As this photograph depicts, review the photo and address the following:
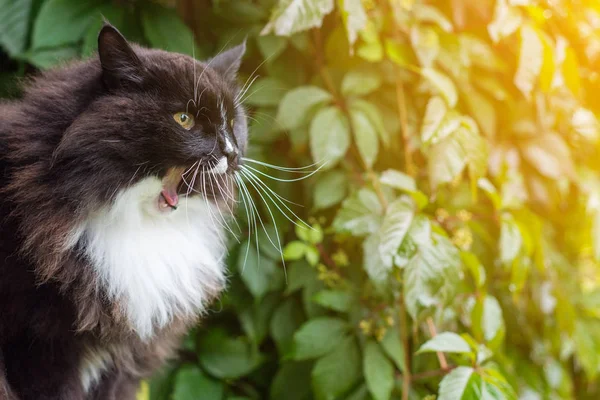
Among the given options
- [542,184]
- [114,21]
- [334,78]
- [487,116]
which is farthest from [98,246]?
[542,184]

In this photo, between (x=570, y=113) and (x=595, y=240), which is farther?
(x=570, y=113)

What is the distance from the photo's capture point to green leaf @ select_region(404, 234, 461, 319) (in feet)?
4.45

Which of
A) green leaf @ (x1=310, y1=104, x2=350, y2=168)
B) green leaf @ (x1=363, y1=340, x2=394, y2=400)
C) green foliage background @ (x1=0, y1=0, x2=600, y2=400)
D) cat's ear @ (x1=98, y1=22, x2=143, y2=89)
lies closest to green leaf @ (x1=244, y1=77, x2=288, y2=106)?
green foliage background @ (x1=0, y1=0, x2=600, y2=400)

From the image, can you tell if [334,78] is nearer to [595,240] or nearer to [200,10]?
[200,10]

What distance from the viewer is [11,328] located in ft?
3.78

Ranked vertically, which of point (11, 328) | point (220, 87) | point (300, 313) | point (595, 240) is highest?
point (220, 87)

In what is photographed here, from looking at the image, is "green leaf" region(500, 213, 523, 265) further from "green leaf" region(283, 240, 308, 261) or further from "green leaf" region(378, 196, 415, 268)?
"green leaf" region(283, 240, 308, 261)

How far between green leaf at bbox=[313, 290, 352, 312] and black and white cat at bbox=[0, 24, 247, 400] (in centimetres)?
44

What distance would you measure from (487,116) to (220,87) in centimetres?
94

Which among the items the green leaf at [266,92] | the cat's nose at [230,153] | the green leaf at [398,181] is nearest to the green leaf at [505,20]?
the green leaf at [398,181]

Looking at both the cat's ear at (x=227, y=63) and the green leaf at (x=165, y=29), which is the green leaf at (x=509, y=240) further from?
the green leaf at (x=165, y=29)

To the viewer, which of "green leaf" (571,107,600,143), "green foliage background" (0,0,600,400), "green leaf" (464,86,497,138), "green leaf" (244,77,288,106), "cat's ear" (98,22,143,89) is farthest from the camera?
"green leaf" (571,107,600,143)

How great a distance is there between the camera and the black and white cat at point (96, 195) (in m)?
1.13

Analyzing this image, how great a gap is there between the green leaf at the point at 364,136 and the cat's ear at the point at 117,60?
0.64 metres
